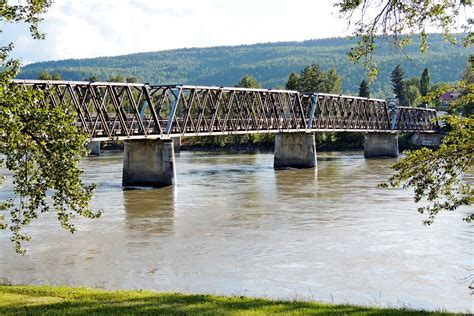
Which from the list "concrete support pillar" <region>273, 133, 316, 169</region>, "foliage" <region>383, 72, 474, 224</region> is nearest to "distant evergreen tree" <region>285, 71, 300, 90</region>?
"concrete support pillar" <region>273, 133, 316, 169</region>

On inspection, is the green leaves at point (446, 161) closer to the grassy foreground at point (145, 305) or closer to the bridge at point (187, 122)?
the grassy foreground at point (145, 305)

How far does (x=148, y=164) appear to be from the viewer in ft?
199

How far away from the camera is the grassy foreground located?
15.7m

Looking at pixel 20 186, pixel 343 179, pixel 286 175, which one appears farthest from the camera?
pixel 286 175

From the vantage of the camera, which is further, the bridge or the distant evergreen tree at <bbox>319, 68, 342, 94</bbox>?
the distant evergreen tree at <bbox>319, 68, 342, 94</bbox>

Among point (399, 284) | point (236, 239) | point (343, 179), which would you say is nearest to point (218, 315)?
point (399, 284)

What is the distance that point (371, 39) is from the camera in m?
13.8

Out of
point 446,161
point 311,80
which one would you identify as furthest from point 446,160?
point 311,80

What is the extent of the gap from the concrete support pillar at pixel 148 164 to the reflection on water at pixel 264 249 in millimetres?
5622

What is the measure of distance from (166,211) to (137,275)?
773 inches

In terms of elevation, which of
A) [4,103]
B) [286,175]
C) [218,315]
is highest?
[4,103]

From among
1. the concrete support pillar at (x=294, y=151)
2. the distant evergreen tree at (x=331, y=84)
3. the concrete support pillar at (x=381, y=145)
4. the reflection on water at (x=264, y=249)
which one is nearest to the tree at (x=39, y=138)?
the reflection on water at (x=264, y=249)

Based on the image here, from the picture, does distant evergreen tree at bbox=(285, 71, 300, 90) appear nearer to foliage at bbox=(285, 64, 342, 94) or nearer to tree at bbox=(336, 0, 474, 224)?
foliage at bbox=(285, 64, 342, 94)

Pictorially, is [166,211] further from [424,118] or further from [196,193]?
[424,118]
